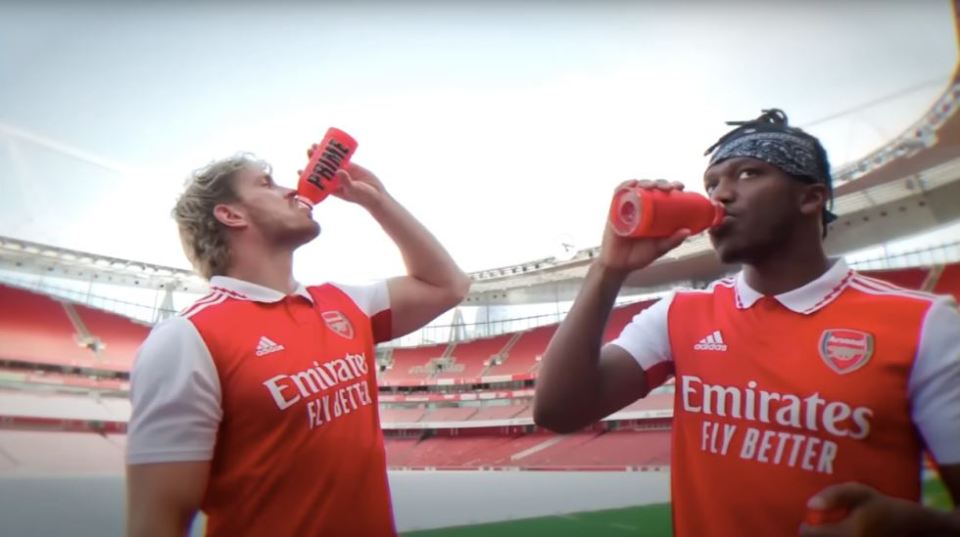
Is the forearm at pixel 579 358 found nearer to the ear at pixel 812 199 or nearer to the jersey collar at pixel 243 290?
the ear at pixel 812 199

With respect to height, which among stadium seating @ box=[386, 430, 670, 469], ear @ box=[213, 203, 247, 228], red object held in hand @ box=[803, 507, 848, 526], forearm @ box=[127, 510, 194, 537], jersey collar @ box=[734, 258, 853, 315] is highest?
ear @ box=[213, 203, 247, 228]

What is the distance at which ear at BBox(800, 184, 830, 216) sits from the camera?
2.92 feet

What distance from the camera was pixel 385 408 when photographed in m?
18.2

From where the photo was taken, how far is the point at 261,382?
3.03 ft

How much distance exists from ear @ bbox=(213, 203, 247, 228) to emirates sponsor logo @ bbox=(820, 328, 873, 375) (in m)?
1.30

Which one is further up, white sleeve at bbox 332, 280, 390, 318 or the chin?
white sleeve at bbox 332, 280, 390, 318

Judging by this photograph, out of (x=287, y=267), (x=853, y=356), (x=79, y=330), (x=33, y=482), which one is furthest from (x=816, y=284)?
(x=79, y=330)

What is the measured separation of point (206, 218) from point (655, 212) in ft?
3.69

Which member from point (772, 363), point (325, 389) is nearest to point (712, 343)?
point (772, 363)

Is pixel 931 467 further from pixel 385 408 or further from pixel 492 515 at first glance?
pixel 385 408

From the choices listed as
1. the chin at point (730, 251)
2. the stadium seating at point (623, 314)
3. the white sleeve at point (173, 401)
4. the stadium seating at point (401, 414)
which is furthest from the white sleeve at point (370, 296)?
the stadium seating at point (401, 414)

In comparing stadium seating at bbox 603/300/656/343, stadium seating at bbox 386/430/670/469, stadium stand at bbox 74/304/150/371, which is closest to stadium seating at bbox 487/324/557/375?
stadium seating at bbox 386/430/670/469

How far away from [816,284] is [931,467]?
0.32 meters

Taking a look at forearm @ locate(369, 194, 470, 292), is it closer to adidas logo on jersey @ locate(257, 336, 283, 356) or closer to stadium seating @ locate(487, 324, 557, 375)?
adidas logo on jersey @ locate(257, 336, 283, 356)
